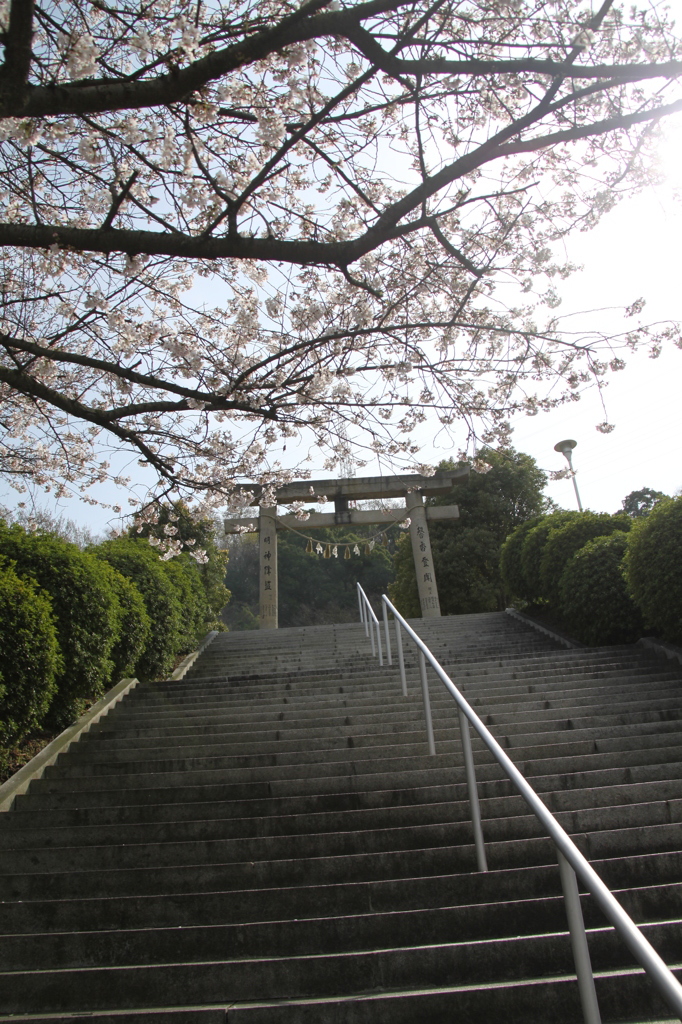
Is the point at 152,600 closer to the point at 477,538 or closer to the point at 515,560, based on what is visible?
the point at 515,560

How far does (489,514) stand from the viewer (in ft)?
71.3

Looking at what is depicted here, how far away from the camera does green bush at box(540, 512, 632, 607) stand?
1035cm

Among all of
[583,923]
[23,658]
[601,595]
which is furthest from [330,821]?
[601,595]

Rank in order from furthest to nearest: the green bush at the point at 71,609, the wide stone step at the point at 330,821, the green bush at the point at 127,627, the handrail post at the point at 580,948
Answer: the green bush at the point at 127,627
the green bush at the point at 71,609
the wide stone step at the point at 330,821
the handrail post at the point at 580,948

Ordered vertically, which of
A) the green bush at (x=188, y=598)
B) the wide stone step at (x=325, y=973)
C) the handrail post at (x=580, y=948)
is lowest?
the wide stone step at (x=325, y=973)

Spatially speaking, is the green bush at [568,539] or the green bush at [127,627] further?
the green bush at [568,539]

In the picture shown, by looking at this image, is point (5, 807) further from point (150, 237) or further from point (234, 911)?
point (150, 237)

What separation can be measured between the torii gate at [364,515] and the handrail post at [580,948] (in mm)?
13116

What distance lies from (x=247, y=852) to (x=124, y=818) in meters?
1.07

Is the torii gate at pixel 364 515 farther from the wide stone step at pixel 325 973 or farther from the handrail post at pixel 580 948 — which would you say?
the handrail post at pixel 580 948

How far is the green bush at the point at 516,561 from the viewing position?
12.5 m

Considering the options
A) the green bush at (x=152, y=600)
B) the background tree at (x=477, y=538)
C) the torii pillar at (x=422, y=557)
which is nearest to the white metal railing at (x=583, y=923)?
the green bush at (x=152, y=600)

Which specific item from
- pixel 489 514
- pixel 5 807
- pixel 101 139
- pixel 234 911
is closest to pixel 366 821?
pixel 234 911

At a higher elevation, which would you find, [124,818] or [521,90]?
[521,90]
